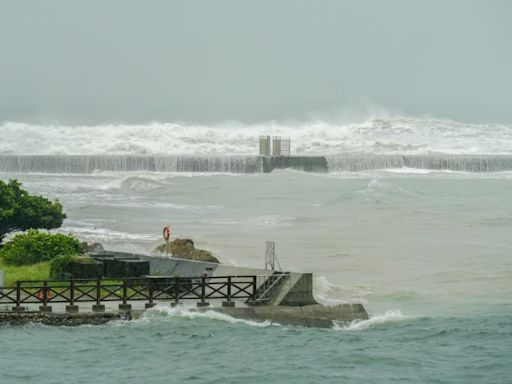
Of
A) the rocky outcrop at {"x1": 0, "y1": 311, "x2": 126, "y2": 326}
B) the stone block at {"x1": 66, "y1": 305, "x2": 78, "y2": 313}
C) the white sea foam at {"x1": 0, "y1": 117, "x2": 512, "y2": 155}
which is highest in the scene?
the white sea foam at {"x1": 0, "y1": 117, "x2": 512, "y2": 155}

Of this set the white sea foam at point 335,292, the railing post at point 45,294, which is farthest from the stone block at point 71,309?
the white sea foam at point 335,292

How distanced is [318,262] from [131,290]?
1252 cm

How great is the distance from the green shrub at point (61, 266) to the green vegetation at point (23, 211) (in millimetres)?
6791

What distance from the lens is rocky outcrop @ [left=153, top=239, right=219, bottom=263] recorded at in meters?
41.2

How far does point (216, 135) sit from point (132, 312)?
3817 inches

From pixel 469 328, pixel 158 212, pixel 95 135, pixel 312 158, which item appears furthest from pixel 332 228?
pixel 95 135

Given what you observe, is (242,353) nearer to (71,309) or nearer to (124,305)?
(124,305)

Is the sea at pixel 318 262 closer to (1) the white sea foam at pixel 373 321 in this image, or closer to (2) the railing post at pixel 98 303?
(1) the white sea foam at pixel 373 321

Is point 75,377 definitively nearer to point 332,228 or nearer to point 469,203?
point 332,228

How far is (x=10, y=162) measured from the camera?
9581cm

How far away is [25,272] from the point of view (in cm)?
3634

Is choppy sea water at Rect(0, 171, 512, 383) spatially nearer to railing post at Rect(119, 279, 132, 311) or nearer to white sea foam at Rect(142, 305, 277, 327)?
white sea foam at Rect(142, 305, 277, 327)

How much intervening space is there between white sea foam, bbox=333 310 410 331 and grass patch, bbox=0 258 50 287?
300 inches

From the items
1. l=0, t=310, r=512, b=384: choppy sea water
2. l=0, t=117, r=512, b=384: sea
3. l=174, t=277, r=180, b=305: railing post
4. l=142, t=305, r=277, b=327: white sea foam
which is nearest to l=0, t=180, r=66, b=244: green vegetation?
l=0, t=117, r=512, b=384: sea
